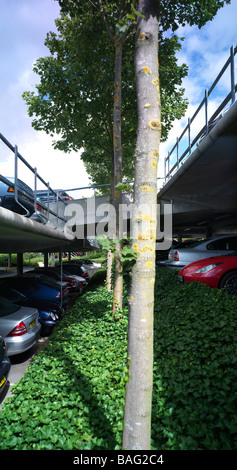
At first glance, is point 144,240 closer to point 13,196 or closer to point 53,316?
point 13,196

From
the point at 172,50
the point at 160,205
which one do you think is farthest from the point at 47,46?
the point at 160,205

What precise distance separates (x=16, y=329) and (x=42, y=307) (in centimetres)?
232

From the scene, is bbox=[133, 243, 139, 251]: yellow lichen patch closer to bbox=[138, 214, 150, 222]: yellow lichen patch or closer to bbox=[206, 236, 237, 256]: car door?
bbox=[138, 214, 150, 222]: yellow lichen patch

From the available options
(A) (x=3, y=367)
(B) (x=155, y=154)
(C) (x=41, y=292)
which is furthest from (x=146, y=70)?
(C) (x=41, y=292)

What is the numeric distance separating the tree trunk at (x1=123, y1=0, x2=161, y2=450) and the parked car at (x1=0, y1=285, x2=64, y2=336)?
5883 mm

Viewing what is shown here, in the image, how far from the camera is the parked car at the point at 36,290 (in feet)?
26.0

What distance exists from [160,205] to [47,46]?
26.8ft

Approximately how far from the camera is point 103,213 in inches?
508

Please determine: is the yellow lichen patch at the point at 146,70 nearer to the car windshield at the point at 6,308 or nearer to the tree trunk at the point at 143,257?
the tree trunk at the point at 143,257

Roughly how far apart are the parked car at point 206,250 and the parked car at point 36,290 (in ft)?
13.3

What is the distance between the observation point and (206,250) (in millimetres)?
8656

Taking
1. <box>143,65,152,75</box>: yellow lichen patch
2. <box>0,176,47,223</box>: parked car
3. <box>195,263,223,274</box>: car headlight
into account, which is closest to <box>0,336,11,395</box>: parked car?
<box>0,176,47,223</box>: parked car

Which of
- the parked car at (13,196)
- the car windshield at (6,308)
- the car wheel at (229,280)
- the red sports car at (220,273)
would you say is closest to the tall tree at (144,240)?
the parked car at (13,196)
